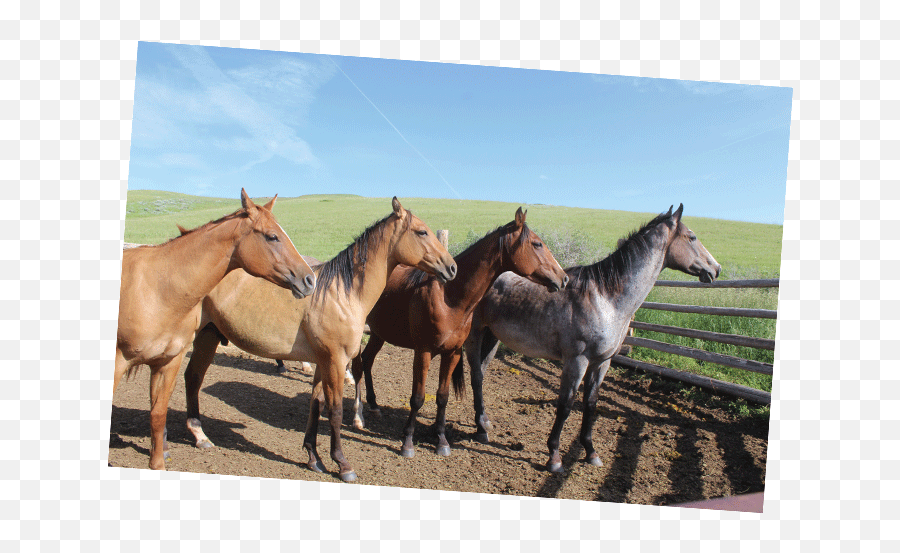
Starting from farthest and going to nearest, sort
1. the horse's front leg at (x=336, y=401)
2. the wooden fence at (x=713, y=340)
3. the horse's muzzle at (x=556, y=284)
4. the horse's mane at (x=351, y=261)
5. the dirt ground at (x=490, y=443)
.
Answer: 1. the wooden fence at (x=713, y=340)
2. the horse's muzzle at (x=556, y=284)
3. the dirt ground at (x=490, y=443)
4. the horse's mane at (x=351, y=261)
5. the horse's front leg at (x=336, y=401)

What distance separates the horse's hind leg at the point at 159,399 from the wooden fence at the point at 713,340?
5.77 metres

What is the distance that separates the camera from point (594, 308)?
4613mm

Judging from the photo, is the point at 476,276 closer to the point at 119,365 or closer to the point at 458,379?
the point at 458,379

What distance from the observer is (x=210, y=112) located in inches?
234

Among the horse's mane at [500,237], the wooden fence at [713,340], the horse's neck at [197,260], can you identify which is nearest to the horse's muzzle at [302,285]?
the horse's neck at [197,260]

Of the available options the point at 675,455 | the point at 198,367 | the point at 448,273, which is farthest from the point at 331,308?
the point at 675,455

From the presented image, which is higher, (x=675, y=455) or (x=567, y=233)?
(x=567, y=233)

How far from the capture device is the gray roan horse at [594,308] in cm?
459

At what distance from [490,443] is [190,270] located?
3.57 metres

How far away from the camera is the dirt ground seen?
4.00 meters

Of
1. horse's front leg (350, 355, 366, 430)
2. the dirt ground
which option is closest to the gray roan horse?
the dirt ground

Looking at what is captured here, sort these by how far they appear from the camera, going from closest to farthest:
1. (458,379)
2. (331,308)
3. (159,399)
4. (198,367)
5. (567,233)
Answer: (159,399) → (331,308) → (198,367) → (458,379) → (567,233)

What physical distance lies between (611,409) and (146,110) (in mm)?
6608

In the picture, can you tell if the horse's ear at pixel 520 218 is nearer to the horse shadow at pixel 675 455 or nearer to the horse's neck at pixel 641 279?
the horse's neck at pixel 641 279
